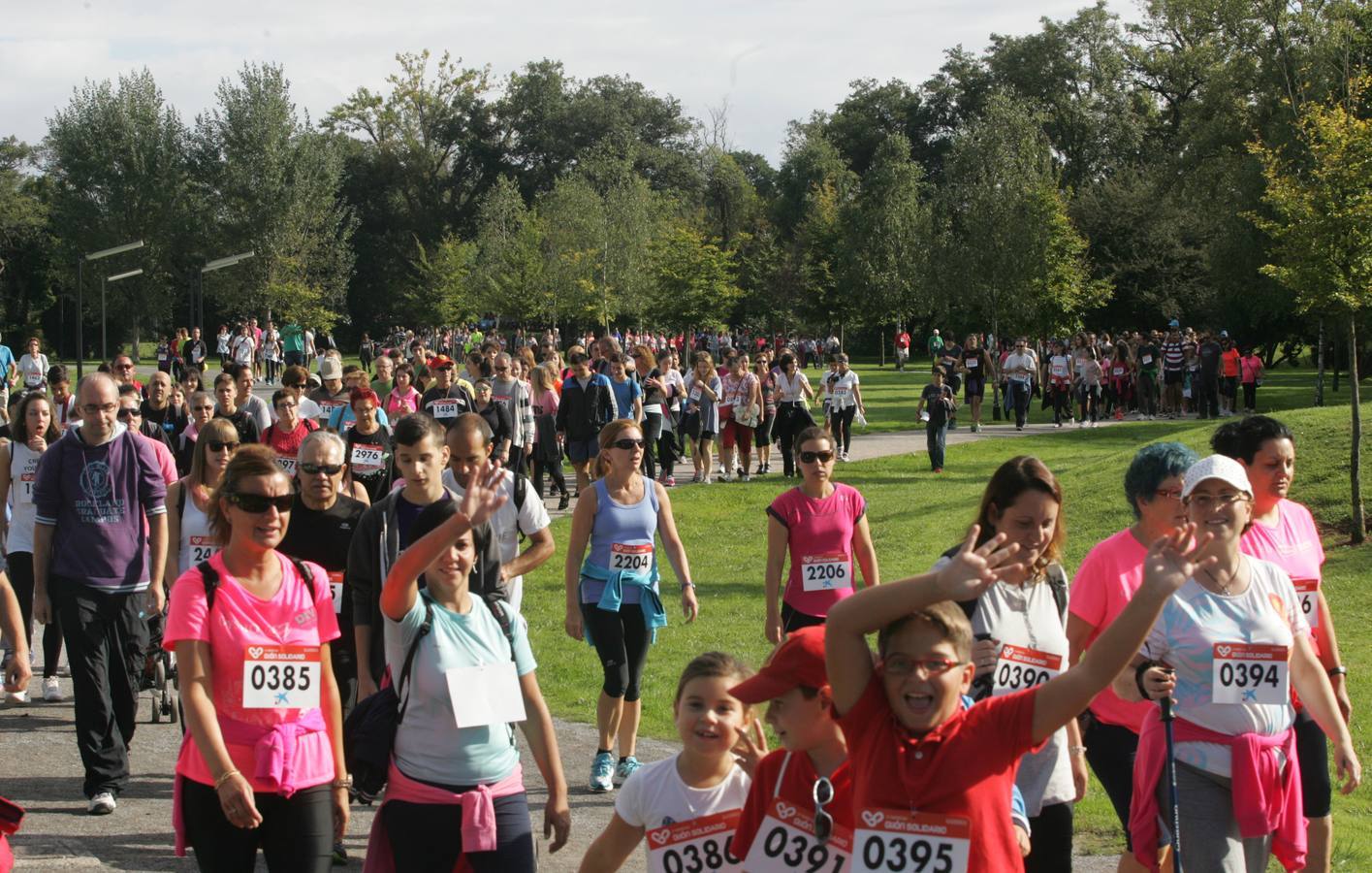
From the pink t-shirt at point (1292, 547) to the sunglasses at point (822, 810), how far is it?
253 cm

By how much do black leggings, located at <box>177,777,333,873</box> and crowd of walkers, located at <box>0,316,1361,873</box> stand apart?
0.03 ft

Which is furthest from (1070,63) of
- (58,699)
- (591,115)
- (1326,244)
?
(58,699)

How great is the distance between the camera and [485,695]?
4707 millimetres

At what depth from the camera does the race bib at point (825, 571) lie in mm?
7977

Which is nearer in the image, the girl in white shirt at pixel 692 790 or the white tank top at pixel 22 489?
the girl in white shirt at pixel 692 790

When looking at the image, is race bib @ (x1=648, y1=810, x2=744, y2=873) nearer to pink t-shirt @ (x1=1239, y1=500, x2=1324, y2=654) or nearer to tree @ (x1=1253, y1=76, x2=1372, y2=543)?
pink t-shirt @ (x1=1239, y1=500, x2=1324, y2=654)

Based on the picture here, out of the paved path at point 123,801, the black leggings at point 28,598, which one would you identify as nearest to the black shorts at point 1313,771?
the paved path at point 123,801

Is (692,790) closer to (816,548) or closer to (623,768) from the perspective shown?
(816,548)

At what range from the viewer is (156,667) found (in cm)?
951

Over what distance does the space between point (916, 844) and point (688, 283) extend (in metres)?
53.5

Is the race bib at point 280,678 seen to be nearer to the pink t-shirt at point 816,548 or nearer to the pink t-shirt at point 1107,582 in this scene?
the pink t-shirt at point 1107,582

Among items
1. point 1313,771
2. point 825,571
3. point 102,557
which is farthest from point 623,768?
point 1313,771

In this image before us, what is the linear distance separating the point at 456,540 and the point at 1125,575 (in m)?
2.38

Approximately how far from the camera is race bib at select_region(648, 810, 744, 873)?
4430 millimetres
